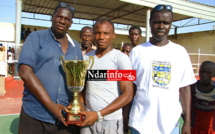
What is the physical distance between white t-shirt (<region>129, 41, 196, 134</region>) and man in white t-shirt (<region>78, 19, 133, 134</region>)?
15 cm

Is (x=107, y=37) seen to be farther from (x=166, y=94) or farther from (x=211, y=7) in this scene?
(x=211, y=7)

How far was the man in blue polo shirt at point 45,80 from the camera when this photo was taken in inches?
64.9

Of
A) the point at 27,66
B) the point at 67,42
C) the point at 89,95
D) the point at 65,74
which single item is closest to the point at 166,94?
the point at 89,95

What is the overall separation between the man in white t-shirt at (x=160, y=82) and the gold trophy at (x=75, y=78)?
22.1 inches

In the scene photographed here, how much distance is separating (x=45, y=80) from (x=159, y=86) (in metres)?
1.18

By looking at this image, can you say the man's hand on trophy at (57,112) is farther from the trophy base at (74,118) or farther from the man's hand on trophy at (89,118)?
the man's hand on trophy at (89,118)

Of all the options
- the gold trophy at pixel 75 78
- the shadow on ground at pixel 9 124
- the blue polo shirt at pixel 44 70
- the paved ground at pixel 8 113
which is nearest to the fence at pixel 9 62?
the paved ground at pixel 8 113

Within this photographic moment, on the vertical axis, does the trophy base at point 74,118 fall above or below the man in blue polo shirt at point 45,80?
below

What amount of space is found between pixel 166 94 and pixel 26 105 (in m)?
1.45

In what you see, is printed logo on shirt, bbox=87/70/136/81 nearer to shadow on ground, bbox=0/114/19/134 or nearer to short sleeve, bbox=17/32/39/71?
short sleeve, bbox=17/32/39/71

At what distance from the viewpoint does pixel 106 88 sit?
1.75m

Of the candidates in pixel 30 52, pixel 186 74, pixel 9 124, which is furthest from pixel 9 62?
pixel 186 74

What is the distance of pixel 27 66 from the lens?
64.7 inches

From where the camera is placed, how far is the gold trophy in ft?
5.49
